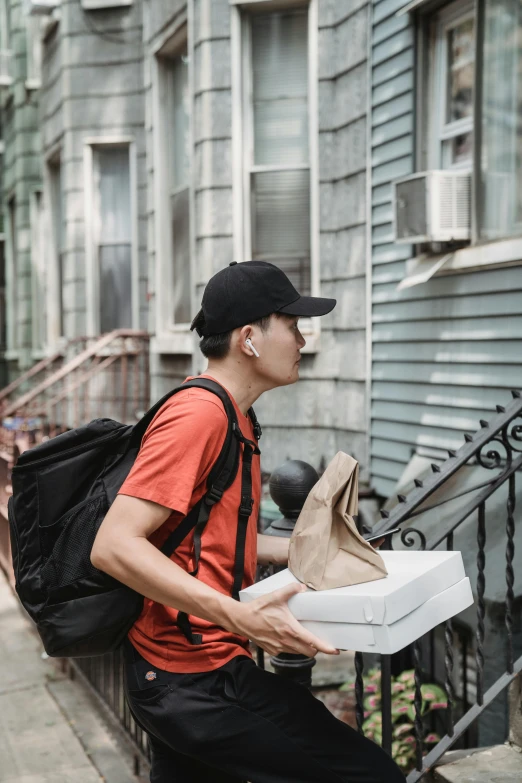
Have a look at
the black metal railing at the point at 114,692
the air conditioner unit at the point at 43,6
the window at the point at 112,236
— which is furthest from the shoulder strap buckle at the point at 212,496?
the air conditioner unit at the point at 43,6

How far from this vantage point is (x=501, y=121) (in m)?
5.78

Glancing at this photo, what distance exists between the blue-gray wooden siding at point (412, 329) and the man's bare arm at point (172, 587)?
3.83 m

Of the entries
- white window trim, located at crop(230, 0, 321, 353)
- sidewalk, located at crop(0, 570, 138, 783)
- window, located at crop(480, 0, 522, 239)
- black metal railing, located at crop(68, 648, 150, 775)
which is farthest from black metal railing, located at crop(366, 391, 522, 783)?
white window trim, located at crop(230, 0, 321, 353)

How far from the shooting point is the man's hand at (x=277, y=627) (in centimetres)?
197

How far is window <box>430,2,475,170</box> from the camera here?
6.14 metres

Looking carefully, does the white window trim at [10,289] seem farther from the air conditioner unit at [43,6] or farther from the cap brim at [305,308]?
the cap brim at [305,308]

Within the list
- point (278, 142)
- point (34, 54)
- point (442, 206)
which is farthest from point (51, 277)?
point (442, 206)

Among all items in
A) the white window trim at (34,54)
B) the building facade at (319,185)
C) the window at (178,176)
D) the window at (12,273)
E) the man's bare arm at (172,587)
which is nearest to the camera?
the man's bare arm at (172,587)

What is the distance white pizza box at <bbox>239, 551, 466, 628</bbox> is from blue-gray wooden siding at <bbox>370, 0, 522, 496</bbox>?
3566 millimetres

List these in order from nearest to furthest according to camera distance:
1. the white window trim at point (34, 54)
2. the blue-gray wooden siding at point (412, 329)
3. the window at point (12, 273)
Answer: the blue-gray wooden siding at point (412, 329), the white window trim at point (34, 54), the window at point (12, 273)

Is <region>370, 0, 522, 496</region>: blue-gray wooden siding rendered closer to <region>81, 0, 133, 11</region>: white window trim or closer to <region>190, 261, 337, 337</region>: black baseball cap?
<region>190, 261, 337, 337</region>: black baseball cap

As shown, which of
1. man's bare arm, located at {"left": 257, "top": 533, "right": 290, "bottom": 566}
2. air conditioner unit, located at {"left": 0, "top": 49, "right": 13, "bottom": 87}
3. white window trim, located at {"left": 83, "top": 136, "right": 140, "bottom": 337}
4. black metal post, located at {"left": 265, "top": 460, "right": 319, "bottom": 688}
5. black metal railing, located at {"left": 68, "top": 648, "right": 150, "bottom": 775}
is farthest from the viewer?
air conditioner unit, located at {"left": 0, "top": 49, "right": 13, "bottom": 87}

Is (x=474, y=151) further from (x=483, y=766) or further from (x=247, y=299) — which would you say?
(x=247, y=299)

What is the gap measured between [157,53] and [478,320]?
532 centimetres
